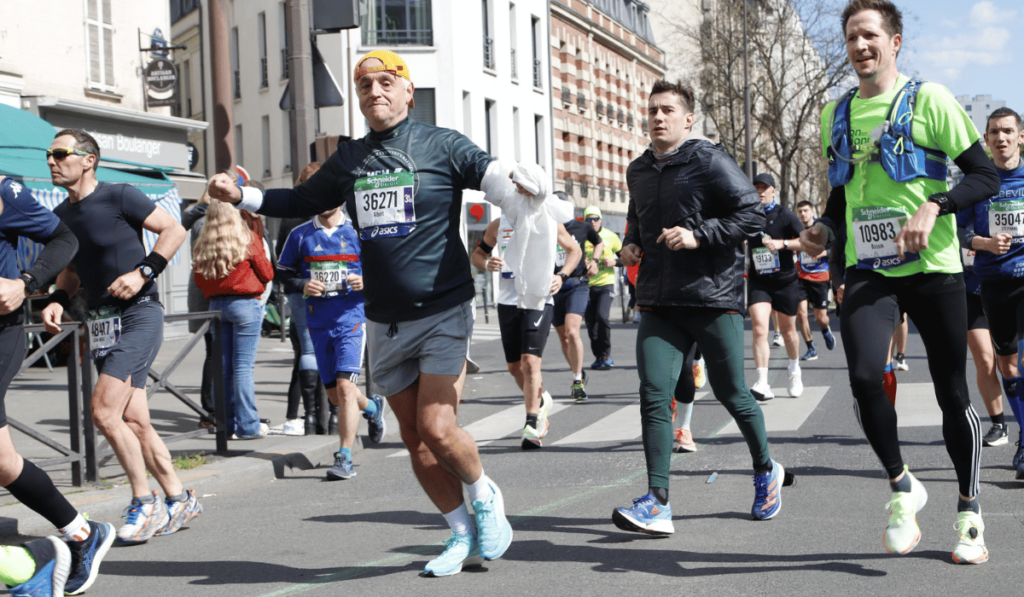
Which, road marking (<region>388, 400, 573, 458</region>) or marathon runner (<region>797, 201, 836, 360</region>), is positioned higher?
marathon runner (<region>797, 201, 836, 360</region>)

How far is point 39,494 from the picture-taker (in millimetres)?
4457

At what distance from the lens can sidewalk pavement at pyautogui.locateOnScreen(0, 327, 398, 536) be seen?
6199mm

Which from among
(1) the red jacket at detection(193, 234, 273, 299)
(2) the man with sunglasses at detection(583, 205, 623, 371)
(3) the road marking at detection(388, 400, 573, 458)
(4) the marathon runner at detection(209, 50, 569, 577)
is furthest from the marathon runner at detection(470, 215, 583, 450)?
(2) the man with sunglasses at detection(583, 205, 623, 371)

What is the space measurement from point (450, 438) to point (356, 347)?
304 cm

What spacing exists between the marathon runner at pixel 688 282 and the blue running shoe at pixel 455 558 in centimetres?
84

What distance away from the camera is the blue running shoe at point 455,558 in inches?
177

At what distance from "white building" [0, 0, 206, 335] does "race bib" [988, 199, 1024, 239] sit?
1354cm

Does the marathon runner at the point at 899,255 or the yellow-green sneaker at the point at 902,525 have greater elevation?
the marathon runner at the point at 899,255

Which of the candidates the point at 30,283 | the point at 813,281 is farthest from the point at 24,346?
the point at 813,281

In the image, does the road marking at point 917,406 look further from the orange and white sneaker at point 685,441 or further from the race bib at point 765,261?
the race bib at point 765,261

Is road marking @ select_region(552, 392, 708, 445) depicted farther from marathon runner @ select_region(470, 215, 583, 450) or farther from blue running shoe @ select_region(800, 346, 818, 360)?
blue running shoe @ select_region(800, 346, 818, 360)

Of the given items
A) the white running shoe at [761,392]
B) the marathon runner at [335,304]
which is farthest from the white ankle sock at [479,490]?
the white running shoe at [761,392]

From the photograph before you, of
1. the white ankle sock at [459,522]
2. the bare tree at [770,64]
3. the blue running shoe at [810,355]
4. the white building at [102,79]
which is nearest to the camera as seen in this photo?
the white ankle sock at [459,522]

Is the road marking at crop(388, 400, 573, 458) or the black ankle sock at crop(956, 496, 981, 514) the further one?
the road marking at crop(388, 400, 573, 458)
